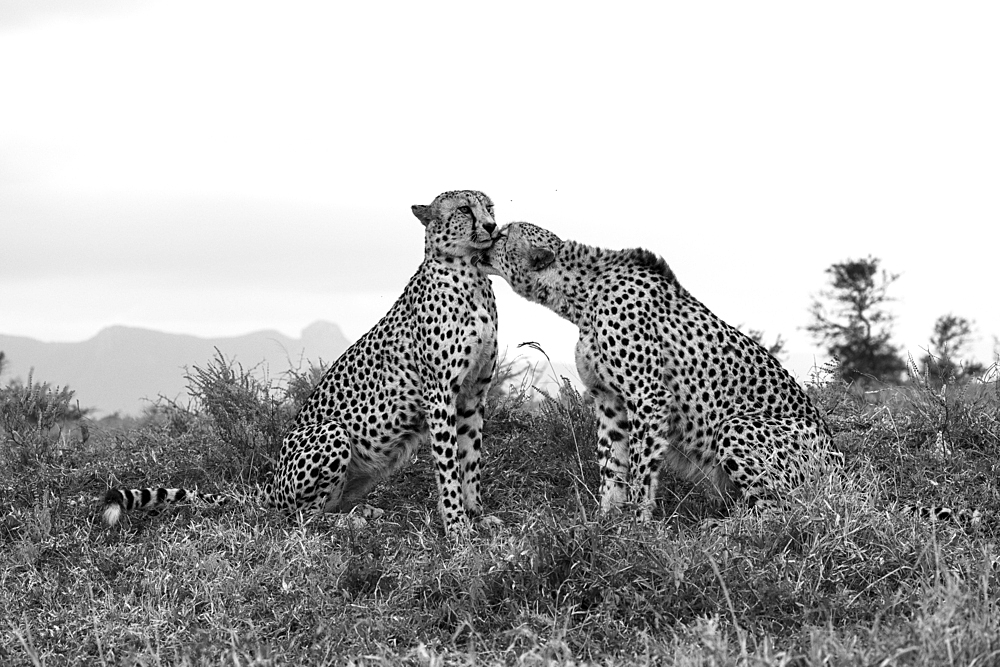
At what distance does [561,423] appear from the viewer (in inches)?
259

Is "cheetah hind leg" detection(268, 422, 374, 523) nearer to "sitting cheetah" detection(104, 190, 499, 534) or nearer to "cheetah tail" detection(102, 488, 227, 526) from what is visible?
"sitting cheetah" detection(104, 190, 499, 534)

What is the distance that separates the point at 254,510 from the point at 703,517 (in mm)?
2197

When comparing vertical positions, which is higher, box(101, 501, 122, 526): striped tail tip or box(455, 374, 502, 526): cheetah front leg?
box(455, 374, 502, 526): cheetah front leg

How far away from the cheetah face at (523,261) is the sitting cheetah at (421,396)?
0.07 m

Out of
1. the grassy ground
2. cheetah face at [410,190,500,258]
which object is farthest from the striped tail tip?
cheetah face at [410,190,500,258]

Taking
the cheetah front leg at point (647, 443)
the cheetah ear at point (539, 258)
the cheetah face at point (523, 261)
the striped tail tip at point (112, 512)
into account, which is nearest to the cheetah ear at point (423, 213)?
the cheetah face at point (523, 261)

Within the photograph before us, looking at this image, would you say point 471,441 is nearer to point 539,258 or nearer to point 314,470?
point 314,470

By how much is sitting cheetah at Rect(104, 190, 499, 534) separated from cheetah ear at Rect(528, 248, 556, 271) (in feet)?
0.72

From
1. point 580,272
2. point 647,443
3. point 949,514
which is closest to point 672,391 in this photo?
point 647,443

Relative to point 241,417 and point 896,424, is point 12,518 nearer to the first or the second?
point 241,417

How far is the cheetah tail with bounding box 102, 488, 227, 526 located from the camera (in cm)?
568

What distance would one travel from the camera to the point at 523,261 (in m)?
5.74

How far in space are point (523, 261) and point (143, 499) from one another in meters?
2.27

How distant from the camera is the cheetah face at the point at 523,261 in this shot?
5.73m
